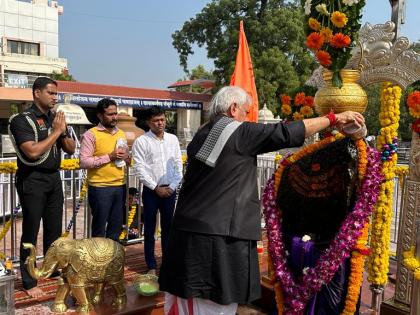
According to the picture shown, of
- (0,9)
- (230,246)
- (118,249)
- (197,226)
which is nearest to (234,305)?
(230,246)

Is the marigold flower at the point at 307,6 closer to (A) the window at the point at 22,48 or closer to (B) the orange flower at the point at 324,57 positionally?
(B) the orange flower at the point at 324,57

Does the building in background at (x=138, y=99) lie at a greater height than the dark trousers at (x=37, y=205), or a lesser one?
greater

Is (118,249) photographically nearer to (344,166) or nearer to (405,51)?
(344,166)

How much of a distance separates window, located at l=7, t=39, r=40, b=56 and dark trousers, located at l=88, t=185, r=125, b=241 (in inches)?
1166

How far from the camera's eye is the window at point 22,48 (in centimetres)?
2948

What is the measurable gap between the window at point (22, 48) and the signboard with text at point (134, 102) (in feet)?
37.7

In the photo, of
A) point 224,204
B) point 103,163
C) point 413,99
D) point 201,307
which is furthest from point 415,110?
point 103,163

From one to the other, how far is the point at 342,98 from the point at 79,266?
2.15 meters

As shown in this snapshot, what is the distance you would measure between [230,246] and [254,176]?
17.0 inches

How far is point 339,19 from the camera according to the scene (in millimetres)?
2594

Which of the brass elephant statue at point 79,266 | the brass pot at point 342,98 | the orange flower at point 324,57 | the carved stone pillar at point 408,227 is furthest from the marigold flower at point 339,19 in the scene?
the brass elephant statue at point 79,266

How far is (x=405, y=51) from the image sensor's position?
10.2 feet

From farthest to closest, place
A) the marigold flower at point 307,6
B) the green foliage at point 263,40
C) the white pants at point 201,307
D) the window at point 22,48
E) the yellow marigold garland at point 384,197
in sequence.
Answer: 1. the window at point 22,48
2. the green foliage at point 263,40
3. the yellow marigold garland at point 384,197
4. the marigold flower at point 307,6
5. the white pants at point 201,307

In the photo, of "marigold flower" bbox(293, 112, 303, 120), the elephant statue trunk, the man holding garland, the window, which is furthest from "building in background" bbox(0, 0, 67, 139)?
the man holding garland
